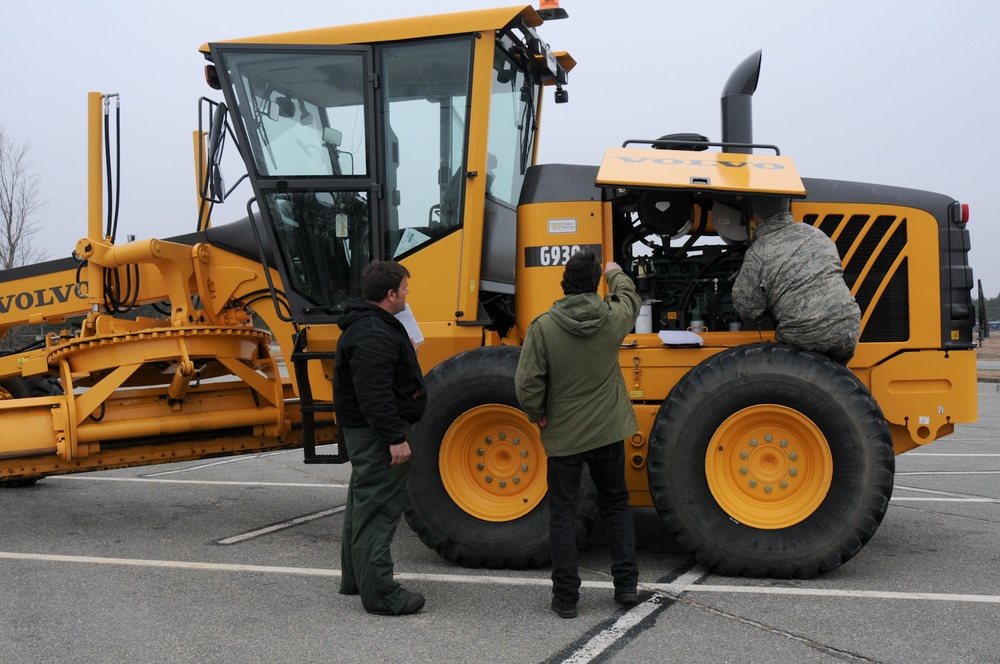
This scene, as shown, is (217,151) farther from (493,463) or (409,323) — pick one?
(493,463)

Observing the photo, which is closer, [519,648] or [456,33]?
[519,648]

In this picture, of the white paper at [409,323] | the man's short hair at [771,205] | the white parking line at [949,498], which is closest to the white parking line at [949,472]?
the white parking line at [949,498]

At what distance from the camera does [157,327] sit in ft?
22.0

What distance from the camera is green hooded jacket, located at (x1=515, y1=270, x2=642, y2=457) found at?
14.3ft

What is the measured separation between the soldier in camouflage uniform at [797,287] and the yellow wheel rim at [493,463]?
4.78 feet

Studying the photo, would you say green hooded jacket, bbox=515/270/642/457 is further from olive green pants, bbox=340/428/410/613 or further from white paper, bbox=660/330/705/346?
white paper, bbox=660/330/705/346

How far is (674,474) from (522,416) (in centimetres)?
91

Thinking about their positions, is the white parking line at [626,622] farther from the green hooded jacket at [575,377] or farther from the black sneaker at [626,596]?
the green hooded jacket at [575,377]

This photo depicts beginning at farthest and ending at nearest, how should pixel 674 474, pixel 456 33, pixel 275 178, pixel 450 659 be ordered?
pixel 275 178
pixel 456 33
pixel 674 474
pixel 450 659

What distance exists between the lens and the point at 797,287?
5.02 m

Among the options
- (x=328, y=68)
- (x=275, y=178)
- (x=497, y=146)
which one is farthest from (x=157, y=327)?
(x=497, y=146)

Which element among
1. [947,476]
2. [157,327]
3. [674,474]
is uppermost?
[157,327]

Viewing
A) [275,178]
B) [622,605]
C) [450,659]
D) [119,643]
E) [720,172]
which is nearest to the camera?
[450,659]

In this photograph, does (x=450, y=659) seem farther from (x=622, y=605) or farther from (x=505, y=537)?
(x=505, y=537)
